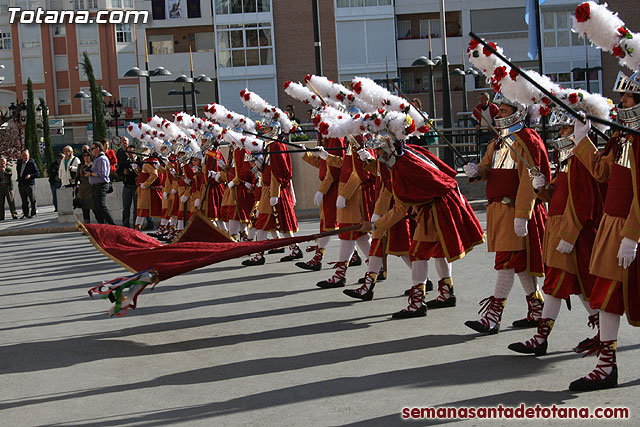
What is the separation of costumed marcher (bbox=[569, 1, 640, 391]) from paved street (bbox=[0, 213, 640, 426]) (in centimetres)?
34

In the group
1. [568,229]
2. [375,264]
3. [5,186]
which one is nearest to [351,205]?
[375,264]

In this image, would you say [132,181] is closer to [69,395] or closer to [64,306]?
[64,306]

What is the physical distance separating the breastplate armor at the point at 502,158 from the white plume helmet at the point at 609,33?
1.89 metres

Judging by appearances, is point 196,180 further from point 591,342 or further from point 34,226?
point 591,342

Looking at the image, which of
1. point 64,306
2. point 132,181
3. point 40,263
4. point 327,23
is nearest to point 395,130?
point 64,306

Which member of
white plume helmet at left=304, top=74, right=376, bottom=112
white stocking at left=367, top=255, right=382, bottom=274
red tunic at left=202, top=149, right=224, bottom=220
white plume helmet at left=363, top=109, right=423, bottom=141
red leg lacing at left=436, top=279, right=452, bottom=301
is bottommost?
red leg lacing at left=436, top=279, right=452, bottom=301

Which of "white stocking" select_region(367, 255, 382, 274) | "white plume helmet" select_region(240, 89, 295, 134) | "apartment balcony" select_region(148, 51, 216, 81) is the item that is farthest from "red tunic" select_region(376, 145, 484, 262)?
"apartment balcony" select_region(148, 51, 216, 81)

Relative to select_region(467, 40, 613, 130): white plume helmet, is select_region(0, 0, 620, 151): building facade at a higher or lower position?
higher

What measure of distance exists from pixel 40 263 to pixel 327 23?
3573 centimetres

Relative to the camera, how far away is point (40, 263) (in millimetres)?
14938

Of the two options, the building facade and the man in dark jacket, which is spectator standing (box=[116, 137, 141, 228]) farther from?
the building facade

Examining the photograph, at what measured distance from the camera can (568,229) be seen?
20.9 feet

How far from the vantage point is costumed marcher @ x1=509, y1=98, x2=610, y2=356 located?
629 centimetres

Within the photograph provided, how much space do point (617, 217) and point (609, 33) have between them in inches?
46.2
